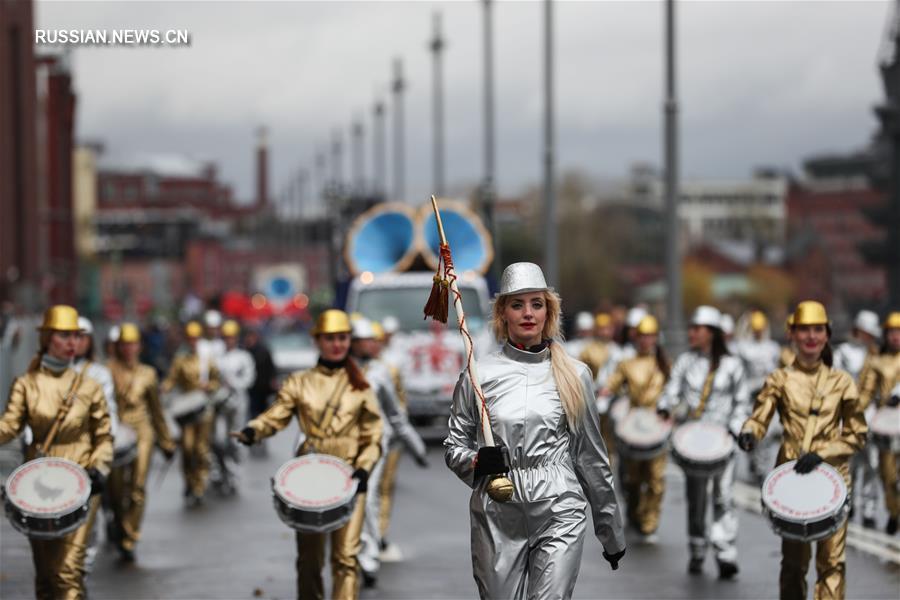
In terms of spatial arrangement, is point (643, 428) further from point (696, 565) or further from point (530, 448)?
point (530, 448)

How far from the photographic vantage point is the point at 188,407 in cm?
1794

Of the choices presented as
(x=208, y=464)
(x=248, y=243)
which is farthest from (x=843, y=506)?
(x=248, y=243)

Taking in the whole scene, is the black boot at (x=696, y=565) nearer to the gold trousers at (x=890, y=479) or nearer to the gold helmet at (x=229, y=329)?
the gold trousers at (x=890, y=479)

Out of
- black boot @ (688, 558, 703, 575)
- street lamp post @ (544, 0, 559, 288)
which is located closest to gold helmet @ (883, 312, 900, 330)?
black boot @ (688, 558, 703, 575)

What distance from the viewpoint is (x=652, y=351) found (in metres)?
15.9

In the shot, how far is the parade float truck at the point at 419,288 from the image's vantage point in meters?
25.3

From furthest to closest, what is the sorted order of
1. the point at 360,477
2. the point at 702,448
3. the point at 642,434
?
1. the point at 642,434
2. the point at 702,448
3. the point at 360,477

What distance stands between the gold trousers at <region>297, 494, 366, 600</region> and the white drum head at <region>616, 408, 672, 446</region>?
17.1 feet

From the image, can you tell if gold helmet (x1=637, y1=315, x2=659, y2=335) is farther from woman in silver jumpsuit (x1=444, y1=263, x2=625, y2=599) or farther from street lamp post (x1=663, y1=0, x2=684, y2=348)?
street lamp post (x1=663, y1=0, x2=684, y2=348)

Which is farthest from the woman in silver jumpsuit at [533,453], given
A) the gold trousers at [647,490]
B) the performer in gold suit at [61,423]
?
the gold trousers at [647,490]

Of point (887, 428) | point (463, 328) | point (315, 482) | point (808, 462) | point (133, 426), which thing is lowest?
point (887, 428)

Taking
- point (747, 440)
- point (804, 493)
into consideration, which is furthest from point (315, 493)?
point (804, 493)

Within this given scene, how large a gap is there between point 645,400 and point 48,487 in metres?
7.19

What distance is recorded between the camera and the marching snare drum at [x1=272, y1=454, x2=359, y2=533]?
9.48 metres
